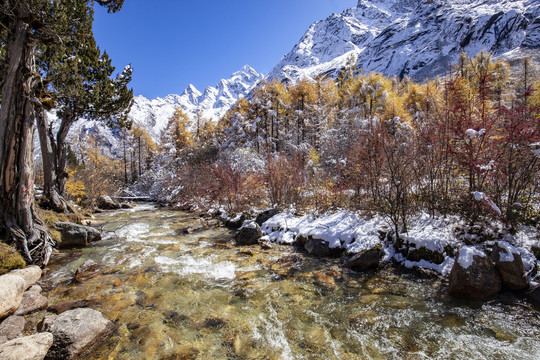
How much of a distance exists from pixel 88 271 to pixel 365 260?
24.0 ft

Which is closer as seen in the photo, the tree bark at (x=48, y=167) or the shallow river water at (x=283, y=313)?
the shallow river water at (x=283, y=313)

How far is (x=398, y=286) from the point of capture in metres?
5.56

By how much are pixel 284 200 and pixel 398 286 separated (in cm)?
751

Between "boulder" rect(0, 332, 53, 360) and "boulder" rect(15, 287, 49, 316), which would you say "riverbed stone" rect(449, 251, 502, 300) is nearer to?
"boulder" rect(0, 332, 53, 360)

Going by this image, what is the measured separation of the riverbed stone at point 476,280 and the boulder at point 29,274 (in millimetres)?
8897

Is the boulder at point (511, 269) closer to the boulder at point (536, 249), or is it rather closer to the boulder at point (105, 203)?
the boulder at point (536, 249)

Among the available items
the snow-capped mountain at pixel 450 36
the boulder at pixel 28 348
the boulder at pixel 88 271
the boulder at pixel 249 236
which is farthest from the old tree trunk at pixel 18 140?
the snow-capped mountain at pixel 450 36

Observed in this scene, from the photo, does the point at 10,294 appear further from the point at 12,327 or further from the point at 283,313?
the point at 283,313

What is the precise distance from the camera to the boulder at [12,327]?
357cm

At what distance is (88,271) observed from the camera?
21.0 ft

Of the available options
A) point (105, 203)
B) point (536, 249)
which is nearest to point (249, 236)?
point (536, 249)

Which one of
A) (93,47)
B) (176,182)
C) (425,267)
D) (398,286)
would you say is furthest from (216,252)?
(176,182)

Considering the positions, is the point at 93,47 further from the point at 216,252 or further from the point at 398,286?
the point at 398,286

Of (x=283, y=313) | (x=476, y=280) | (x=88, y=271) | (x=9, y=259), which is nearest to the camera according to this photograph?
(x=283, y=313)
